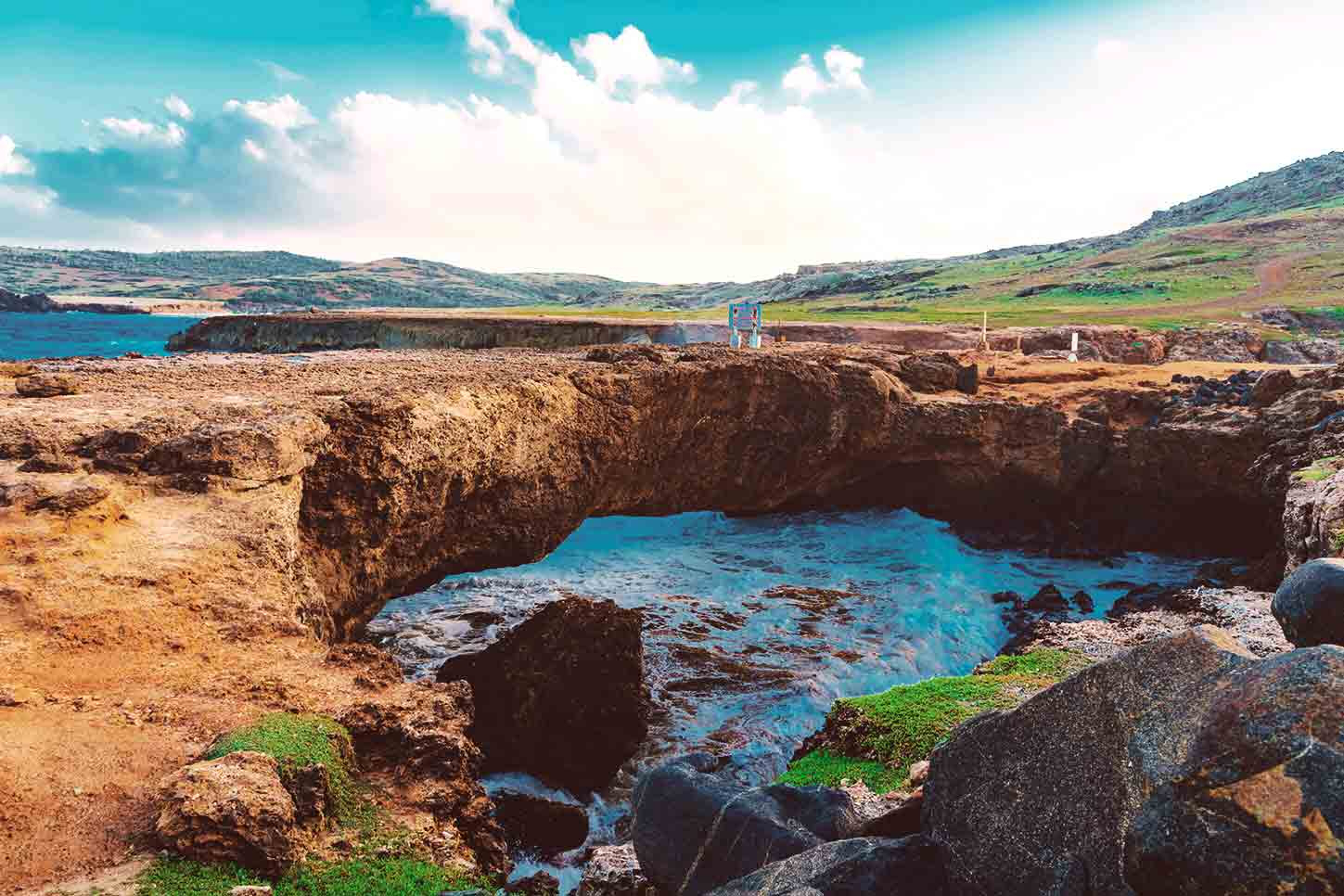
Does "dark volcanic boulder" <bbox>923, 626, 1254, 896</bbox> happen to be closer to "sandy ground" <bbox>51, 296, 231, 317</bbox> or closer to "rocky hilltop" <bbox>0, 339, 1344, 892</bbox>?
"rocky hilltop" <bbox>0, 339, 1344, 892</bbox>

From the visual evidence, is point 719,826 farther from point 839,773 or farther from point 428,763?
point 839,773

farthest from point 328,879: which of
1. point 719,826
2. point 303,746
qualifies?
point 719,826

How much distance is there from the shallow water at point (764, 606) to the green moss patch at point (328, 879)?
4.89 metres

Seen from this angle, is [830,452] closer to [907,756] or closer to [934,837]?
[907,756]

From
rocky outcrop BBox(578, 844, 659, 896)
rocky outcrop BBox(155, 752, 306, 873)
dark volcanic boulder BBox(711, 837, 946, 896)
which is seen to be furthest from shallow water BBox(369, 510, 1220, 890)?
rocky outcrop BBox(155, 752, 306, 873)

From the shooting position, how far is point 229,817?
5.73 meters

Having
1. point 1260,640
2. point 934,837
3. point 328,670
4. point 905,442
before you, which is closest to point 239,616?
point 328,670

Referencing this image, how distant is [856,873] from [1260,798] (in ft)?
8.93

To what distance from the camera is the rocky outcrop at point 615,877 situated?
854 cm

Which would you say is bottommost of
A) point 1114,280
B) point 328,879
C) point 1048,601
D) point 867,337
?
point 1048,601

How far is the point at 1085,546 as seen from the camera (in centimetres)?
2452

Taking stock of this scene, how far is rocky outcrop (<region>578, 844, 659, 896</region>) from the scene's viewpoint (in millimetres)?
8539

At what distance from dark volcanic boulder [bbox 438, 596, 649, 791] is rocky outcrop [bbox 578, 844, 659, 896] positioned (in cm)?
344

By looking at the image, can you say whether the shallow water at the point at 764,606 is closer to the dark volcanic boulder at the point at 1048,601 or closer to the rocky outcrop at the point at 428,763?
the dark volcanic boulder at the point at 1048,601
